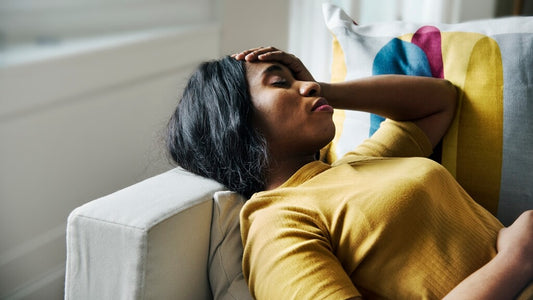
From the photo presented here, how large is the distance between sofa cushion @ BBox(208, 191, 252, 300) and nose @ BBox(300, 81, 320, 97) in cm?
23

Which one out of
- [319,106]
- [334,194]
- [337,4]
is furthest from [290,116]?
[337,4]

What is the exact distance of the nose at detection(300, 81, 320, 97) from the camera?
123cm

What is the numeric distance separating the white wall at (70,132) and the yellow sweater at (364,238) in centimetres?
48

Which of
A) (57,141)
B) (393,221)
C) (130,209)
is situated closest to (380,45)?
(393,221)

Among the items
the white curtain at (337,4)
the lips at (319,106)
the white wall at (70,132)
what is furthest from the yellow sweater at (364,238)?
the white curtain at (337,4)

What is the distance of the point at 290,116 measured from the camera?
1212 mm

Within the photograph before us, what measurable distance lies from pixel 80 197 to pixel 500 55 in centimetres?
116

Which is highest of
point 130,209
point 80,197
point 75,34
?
point 75,34

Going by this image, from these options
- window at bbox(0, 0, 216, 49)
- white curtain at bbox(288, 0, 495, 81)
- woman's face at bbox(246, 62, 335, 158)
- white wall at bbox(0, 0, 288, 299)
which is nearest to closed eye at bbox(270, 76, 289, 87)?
woman's face at bbox(246, 62, 335, 158)

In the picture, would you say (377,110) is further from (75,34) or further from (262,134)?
(75,34)

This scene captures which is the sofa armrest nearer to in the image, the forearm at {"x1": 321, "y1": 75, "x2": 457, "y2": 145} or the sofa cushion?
the sofa cushion

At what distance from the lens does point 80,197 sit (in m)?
1.86

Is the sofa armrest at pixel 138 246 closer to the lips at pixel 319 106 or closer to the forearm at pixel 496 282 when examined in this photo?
the lips at pixel 319 106

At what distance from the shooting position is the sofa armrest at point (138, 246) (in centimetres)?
103
